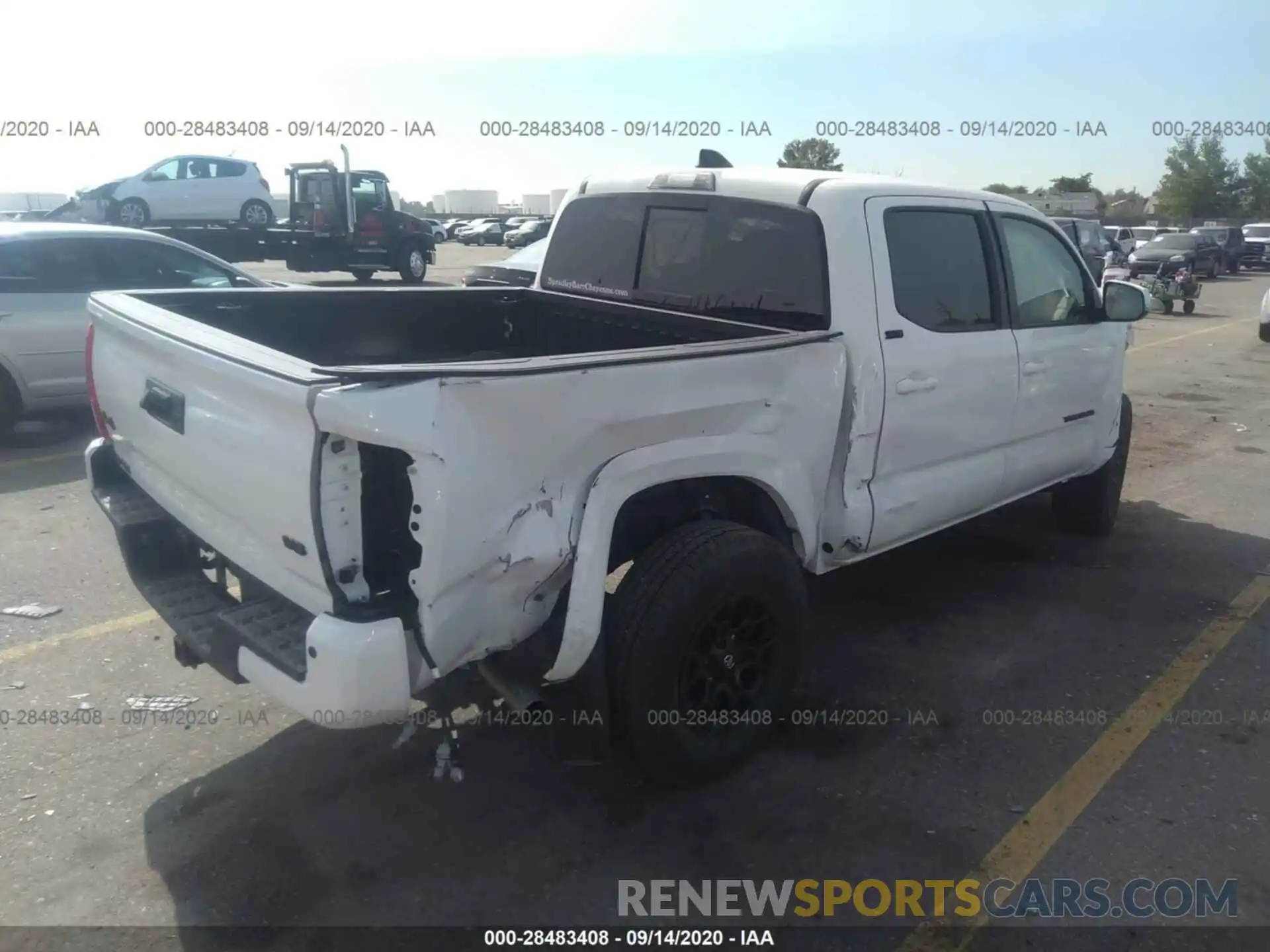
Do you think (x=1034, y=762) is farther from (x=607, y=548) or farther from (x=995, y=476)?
(x=607, y=548)

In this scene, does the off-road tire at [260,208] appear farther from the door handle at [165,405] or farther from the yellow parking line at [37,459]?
the door handle at [165,405]

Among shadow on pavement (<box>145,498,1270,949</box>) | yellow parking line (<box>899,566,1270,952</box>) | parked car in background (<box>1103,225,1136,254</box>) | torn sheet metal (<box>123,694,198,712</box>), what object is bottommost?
yellow parking line (<box>899,566,1270,952</box>)

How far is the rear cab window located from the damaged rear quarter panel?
31.0 inches

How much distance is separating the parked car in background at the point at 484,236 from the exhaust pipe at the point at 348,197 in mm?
29038

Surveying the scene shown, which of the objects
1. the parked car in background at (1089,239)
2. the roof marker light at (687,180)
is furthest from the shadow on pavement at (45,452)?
the parked car in background at (1089,239)

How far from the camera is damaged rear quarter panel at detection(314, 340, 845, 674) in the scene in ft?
7.80

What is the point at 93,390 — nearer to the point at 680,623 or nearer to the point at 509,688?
the point at 509,688

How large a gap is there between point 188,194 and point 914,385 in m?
21.5

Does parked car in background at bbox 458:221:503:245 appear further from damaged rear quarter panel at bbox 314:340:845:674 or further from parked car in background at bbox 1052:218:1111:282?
damaged rear quarter panel at bbox 314:340:845:674

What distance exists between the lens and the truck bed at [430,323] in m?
3.94

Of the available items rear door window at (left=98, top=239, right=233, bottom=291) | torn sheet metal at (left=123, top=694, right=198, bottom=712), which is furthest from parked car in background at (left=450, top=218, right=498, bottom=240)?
torn sheet metal at (left=123, top=694, right=198, bottom=712)

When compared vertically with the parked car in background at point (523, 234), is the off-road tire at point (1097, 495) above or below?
below

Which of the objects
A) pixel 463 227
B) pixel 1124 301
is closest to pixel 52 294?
pixel 1124 301

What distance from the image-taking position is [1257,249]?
38.9 metres
